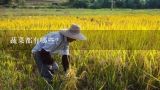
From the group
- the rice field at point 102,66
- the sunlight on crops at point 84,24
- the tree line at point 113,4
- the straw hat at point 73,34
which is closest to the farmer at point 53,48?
the straw hat at point 73,34

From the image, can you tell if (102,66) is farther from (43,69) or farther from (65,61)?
(43,69)

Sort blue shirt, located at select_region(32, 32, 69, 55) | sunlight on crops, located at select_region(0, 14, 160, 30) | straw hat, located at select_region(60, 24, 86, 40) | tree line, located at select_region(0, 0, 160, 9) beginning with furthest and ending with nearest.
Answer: tree line, located at select_region(0, 0, 160, 9), sunlight on crops, located at select_region(0, 14, 160, 30), blue shirt, located at select_region(32, 32, 69, 55), straw hat, located at select_region(60, 24, 86, 40)

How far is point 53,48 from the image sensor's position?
5.20 m

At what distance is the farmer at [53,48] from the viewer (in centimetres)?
509

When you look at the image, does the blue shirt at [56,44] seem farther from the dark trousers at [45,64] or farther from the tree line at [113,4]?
the tree line at [113,4]

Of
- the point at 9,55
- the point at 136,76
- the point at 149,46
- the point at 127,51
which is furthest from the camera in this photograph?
the point at 9,55

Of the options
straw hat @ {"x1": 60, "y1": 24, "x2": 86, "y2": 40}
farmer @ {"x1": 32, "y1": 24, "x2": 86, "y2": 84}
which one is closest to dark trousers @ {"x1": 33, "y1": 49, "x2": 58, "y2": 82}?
farmer @ {"x1": 32, "y1": 24, "x2": 86, "y2": 84}

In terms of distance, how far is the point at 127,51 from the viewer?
5.71 metres

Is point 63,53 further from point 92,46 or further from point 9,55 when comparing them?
point 9,55

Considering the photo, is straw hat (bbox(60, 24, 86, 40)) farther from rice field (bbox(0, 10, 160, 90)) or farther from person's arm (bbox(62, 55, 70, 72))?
rice field (bbox(0, 10, 160, 90))

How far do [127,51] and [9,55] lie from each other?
175cm

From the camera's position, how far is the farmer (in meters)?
5.09

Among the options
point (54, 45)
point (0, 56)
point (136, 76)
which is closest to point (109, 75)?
Result: point (136, 76)

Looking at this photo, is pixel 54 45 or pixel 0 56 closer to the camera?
pixel 54 45
